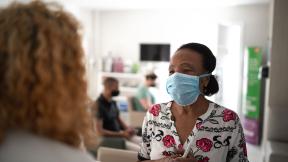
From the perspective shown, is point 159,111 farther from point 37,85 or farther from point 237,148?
point 37,85

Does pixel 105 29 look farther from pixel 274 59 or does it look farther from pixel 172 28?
pixel 274 59

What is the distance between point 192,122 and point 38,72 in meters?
0.80

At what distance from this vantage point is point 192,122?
4.02 feet

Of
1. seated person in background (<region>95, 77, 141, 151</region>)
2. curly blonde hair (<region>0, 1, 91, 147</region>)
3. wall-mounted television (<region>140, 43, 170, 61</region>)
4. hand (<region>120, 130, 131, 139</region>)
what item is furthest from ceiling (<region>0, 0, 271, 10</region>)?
curly blonde hair (<region>0, 1, 91, 147</region>)

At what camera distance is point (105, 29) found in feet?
20.1

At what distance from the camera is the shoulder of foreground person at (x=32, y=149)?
0.58 metres

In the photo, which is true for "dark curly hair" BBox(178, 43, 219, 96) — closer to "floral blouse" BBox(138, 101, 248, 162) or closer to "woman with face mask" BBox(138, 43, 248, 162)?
"woman with face mask" BBox(138, 43, 248, 162)

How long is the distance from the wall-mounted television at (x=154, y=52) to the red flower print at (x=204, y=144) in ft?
14.2

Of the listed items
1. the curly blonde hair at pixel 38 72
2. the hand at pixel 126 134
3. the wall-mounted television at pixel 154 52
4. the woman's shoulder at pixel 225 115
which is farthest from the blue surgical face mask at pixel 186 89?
the wall-mounted television at pixel 154 52

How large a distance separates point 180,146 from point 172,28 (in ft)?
14.9

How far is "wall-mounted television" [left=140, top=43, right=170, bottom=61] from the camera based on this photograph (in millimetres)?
5465

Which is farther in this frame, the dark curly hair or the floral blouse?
the dark curly hair

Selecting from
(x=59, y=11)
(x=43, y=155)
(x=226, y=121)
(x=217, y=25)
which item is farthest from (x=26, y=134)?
(x=217, y=25)

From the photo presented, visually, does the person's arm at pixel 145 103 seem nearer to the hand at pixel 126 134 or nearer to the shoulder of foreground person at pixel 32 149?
the hand at pixel 126 134
